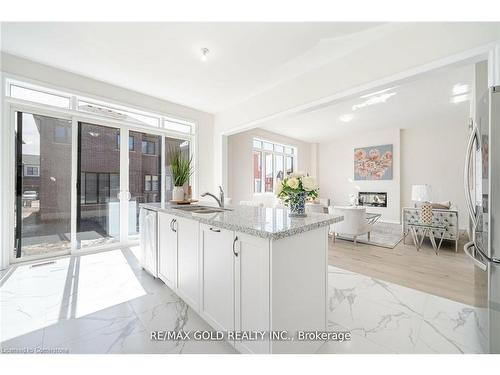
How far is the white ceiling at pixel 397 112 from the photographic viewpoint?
3.84 metres

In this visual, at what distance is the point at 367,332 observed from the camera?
1.72m

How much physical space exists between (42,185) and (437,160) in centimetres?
881

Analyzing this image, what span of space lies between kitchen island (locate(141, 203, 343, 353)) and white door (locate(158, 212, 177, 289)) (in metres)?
0.34

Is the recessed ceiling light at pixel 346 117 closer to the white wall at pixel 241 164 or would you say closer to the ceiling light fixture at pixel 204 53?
the white wall at pixel 241 164

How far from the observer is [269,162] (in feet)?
24.0

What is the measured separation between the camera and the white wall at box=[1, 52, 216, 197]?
2.98 metres

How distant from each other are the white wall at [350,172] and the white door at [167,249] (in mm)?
6748

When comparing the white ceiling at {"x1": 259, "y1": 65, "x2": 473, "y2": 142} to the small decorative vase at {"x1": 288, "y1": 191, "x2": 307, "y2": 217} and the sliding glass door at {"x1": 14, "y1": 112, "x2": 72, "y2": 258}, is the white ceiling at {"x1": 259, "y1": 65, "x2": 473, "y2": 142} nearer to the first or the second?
the small decorative vase at {"x1": 288, "y1": 191, "x2": 307, "y2": 217}

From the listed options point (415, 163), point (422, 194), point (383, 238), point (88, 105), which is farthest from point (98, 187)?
point (415, 163)

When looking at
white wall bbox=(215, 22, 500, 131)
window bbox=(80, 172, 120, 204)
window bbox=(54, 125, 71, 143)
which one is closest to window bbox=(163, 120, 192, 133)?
window bbox=(80, 172, 120, 204)

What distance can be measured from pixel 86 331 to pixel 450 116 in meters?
8.01

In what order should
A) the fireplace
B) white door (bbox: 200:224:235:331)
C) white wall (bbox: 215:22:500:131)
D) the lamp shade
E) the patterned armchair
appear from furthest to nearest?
the fireplace, the lamp shade, the patterned armchair, white wall (bbox: 215:22:500:131), white door (bbox: 200:224:235:331)
